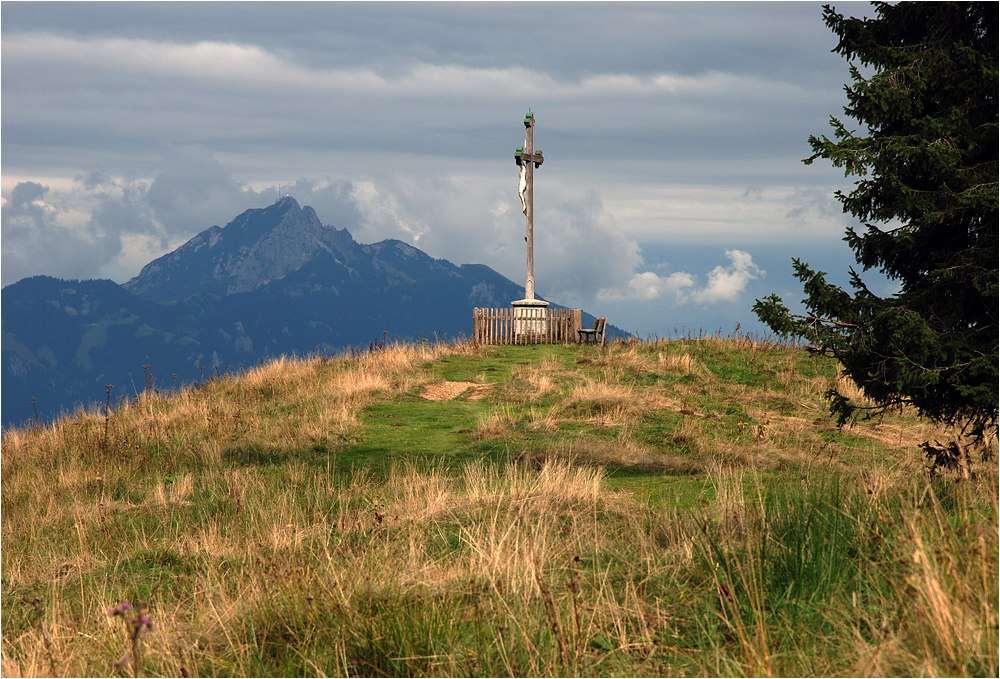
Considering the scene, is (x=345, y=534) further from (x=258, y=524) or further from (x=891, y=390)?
(x=891, y=390)

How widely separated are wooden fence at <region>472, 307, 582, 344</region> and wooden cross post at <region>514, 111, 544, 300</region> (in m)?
1.87

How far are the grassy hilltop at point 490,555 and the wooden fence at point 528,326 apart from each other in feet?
33.8

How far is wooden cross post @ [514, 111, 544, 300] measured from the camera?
2438cm

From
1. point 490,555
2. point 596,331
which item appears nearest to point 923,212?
point 490,555

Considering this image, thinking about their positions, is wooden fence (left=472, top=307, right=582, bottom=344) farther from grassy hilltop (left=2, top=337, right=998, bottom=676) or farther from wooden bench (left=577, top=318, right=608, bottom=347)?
grassy hilltop (left=2, top=337, right=998, bottom=676)

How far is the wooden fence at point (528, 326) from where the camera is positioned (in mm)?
22609

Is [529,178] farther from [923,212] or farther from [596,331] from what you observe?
[923,212]

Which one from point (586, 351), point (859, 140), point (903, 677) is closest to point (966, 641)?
point (903, 677)

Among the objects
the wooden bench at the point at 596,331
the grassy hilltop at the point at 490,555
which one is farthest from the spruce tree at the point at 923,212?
the wooden bench at the point at 596,331

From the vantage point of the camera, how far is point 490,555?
4762 mm

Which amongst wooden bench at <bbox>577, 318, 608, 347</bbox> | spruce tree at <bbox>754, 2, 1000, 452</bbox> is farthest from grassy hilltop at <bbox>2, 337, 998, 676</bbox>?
wooden bench at <bbox>577, 318, 608, 347</bbox>

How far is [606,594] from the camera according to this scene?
4367 mm

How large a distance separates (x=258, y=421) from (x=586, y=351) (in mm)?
9457

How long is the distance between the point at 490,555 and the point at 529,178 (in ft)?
68.9
